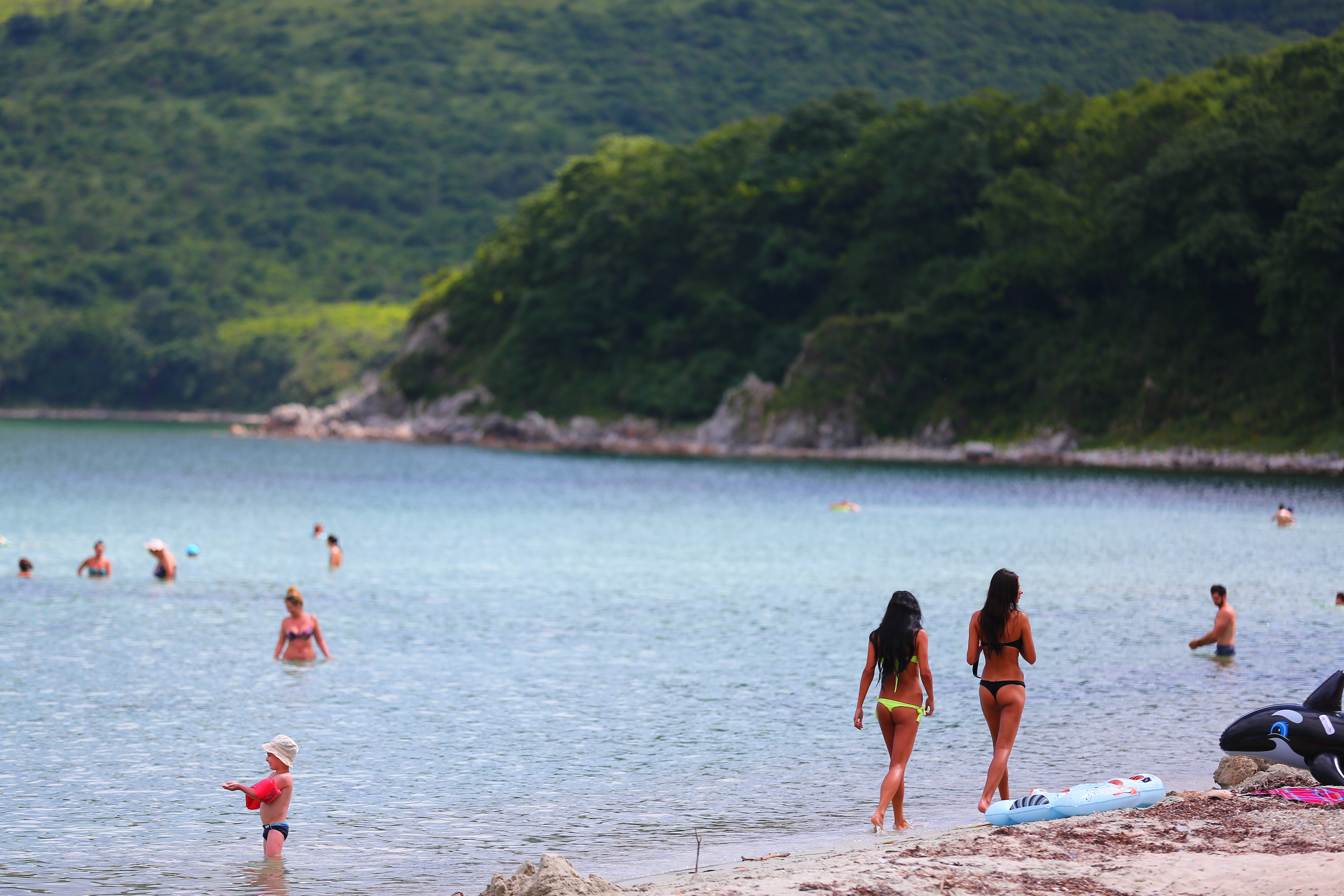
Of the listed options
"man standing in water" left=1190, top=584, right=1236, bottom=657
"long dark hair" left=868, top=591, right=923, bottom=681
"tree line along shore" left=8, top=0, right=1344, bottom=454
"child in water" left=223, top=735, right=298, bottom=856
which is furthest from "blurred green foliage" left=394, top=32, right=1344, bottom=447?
"child in water" left=223, top=735, right=298, bottom=856

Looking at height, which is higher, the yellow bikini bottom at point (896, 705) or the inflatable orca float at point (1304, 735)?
the yellow bikini bottom at point (896, 705)

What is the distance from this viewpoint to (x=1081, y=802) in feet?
43.8

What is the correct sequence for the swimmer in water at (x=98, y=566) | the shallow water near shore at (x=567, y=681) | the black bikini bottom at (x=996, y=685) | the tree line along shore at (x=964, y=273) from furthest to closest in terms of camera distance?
the tree line along shore at (x=964, y=273)
the swimmer in water at (x=98, y=566)
the shallow water near shore at (x=567, y=681)
the black bikini bottom at (x=996, y=685)

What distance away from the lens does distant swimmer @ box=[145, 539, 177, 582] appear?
34.8 metres

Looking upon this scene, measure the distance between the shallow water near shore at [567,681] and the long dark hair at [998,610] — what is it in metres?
2.37

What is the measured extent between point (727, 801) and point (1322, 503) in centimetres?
5096

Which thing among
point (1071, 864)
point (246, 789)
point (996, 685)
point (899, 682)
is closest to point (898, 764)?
point (899, 682)

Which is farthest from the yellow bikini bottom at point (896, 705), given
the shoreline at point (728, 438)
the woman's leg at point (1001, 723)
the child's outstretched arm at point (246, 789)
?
the shoreline at point (728, 438)

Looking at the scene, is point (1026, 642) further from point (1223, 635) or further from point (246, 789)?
point (1223, 635)

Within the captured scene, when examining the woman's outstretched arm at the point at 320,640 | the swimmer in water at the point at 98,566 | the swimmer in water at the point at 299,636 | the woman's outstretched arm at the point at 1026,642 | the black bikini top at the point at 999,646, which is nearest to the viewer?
the woman's outstretched arm at the point at 1026,642

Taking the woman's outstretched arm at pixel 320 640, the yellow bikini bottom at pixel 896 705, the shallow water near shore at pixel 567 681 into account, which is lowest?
the shallow water near shore at pixel 567 681

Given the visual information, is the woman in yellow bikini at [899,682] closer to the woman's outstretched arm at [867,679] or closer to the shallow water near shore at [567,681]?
the woman's outstretched arm at [867,679]

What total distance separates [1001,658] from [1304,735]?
3.30 meters

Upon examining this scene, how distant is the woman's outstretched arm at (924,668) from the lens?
42.1 ft
